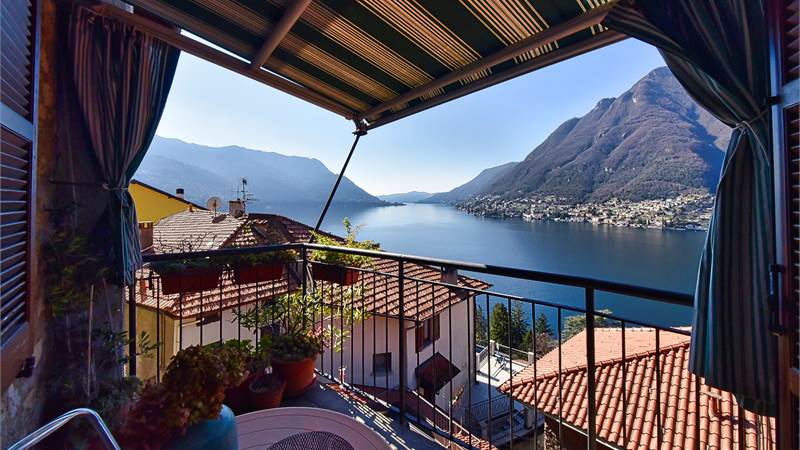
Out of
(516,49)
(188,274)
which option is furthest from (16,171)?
(516,49)

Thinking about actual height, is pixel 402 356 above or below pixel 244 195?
below

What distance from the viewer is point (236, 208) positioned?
28.5ft

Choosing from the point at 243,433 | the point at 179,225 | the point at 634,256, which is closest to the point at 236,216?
the point at 179,225

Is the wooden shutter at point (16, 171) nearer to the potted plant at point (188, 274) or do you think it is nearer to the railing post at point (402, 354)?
the potted plant at point (188, 274)

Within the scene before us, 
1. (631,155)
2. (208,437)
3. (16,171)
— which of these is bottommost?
(208,437)

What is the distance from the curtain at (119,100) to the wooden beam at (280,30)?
1.73 ft

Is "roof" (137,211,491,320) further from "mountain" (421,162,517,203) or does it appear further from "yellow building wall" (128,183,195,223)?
"mountain" (421,162,517,203)

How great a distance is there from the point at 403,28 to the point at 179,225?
29.2 feet

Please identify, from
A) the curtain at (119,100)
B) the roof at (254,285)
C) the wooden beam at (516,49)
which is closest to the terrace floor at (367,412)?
the roof at (254,285)

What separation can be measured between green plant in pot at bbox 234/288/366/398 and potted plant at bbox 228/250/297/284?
0.74 ft

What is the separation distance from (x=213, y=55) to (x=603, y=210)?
3094 cm

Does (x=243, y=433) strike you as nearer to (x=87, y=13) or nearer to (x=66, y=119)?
(x=66, y=119)

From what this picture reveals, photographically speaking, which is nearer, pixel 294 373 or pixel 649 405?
pixel 294 373

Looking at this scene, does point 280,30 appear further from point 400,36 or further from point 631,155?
point 631,155
